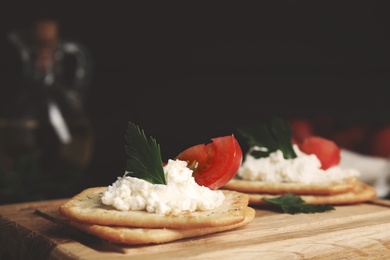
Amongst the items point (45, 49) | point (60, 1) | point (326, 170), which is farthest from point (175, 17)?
point (326, 170)

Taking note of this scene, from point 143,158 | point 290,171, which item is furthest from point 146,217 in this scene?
point 290,171

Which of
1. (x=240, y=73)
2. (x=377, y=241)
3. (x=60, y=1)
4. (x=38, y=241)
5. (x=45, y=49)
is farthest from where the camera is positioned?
(x=240, y=73)

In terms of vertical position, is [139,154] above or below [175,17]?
below

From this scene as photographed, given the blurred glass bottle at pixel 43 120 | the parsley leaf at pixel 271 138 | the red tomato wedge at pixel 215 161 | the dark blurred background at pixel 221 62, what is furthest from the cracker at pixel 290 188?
the dark blurred background at pixel 221 62

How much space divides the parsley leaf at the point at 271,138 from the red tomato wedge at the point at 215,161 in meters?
0.43

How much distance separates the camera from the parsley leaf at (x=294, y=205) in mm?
2146

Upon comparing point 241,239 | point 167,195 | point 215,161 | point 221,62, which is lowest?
point 241,239

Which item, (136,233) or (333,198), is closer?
(136,233)

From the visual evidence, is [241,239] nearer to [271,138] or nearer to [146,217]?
[146,217]

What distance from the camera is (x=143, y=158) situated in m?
1.78

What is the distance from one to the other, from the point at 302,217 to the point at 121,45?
3281 millimetres

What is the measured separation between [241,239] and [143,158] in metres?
0.35

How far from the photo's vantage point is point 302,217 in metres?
2.08

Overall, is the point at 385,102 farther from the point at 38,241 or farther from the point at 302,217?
the point at 38,241
